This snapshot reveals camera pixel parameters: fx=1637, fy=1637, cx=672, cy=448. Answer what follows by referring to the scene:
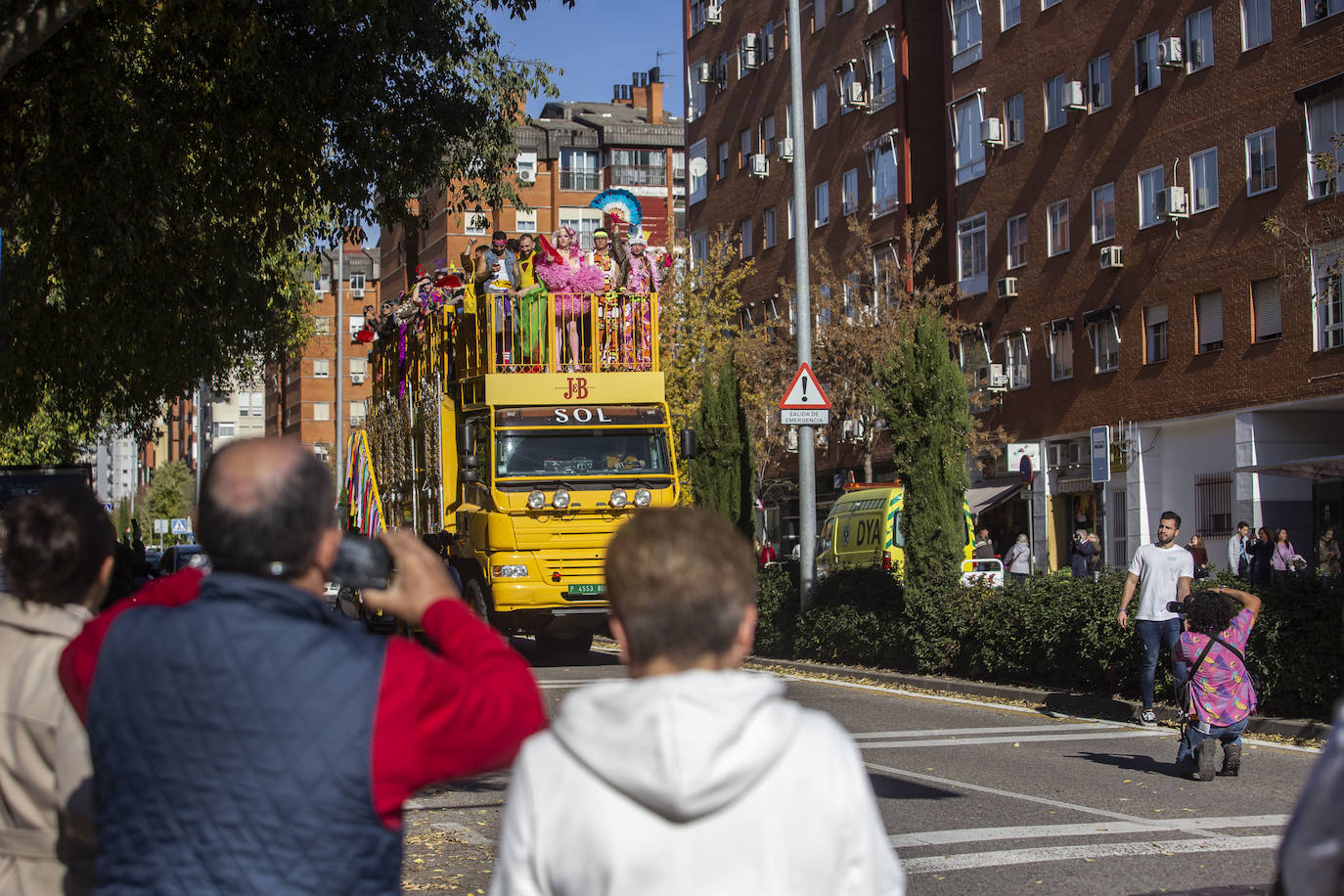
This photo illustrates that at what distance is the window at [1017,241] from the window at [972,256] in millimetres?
1208

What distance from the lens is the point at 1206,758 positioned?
10.8 m

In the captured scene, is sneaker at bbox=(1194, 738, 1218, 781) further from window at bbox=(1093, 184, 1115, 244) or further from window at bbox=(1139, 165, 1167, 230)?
window at bbox=(1093, 184, 1115, 244)

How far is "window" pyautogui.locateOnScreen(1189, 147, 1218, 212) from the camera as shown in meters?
33.5

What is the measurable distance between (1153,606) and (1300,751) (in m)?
1.85

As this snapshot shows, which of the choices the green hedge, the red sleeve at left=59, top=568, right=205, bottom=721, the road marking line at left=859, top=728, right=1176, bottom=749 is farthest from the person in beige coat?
the green hedge

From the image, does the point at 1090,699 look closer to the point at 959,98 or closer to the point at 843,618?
the point at 843,618

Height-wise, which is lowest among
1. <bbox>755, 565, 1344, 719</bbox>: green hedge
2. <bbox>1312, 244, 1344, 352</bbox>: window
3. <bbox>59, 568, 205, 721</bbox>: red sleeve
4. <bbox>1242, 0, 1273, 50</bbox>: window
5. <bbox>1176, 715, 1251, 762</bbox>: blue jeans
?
<bbox>1176, 715, 1251, 762</bbox>: blue jeans

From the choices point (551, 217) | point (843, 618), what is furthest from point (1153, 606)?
point (551, 217)

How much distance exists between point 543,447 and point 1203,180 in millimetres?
20016

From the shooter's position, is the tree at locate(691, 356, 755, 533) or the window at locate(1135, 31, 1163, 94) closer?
the tree at locate(691, 356, 755, 533)

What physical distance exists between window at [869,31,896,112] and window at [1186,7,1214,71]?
13.7 m

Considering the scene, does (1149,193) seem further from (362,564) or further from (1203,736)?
(362,564)

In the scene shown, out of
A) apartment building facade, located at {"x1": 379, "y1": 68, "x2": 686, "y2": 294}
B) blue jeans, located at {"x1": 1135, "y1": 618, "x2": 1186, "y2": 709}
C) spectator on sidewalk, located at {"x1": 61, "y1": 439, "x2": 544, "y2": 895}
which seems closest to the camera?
spectator on sidewalk, located at {"x1": 61, "y1": 439, "x2": 544, "y2": 895}

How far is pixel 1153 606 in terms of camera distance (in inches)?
543
